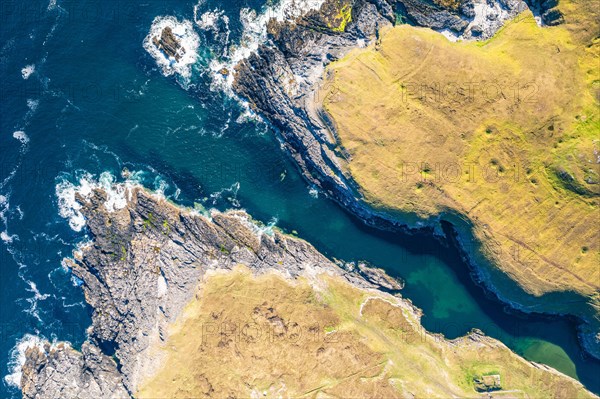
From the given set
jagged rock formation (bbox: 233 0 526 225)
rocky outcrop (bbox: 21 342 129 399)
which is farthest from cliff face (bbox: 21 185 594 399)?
jagged rock formation (bbox: 233 0 526 225)

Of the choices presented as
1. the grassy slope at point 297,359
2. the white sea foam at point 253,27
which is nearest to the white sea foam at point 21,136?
the white sea foam at point 253,27

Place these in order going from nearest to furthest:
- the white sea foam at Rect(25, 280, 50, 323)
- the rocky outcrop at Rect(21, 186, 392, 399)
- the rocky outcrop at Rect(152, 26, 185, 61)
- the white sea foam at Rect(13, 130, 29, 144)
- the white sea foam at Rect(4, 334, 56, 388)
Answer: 1. the rocky outcrop at Rect(152, 26, 185, 61)
2. the rocky outcrop at Rect(21, 186, 392, 399)
3. the white sea foam at Rect(13, 130, 29, 144)
4. the white sea foam at Rect(25, 280, 50, 323)
5. the white sea foam at Rect(4, 334, 56, 388)

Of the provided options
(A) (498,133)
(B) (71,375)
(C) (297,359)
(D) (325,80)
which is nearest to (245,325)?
(C) (297,359)

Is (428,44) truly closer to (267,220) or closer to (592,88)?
(592,88)

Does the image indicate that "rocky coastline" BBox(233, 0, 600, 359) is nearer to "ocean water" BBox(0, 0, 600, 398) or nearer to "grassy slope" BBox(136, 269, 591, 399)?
"ocean water" BBox(0, 0, 600, 398)

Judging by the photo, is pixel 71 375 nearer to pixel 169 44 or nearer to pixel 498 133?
pixel 169 44

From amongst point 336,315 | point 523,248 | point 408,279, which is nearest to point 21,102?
point 336,315
